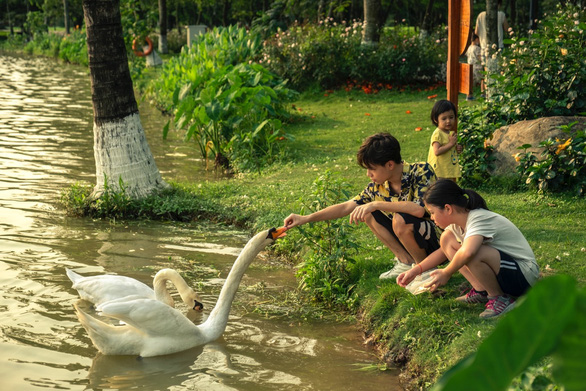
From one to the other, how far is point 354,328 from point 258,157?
6027 millimetres

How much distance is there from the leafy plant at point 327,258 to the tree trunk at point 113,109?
10.8 feet

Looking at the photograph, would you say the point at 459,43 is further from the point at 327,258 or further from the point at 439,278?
the point at 439,278

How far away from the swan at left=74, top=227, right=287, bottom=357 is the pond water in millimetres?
104

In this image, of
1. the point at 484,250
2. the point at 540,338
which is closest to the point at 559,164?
the point at 484,250

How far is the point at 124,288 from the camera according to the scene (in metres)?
5.29

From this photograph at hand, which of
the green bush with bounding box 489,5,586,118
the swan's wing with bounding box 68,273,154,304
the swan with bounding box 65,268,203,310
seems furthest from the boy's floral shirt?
the green bush with bounding box 489,5,586,118

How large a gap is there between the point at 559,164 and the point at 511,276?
338cm

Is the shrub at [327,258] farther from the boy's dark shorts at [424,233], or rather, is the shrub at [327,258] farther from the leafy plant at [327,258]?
the boy's dark shorts at [424,233]

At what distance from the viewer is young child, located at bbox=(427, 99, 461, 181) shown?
6.62 m

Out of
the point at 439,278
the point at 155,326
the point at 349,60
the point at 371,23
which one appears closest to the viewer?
the point at 439,278

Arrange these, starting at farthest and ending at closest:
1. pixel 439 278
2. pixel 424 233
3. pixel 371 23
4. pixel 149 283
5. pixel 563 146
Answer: pixel 371 23 → pixel 563 146 → pixel 149 283 → pixel 424 233 → pixel 439 278

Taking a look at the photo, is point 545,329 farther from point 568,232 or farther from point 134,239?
point 134,239

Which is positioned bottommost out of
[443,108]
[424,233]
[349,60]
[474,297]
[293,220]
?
[474,297]

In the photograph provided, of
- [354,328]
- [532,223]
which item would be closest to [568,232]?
[532,223]
